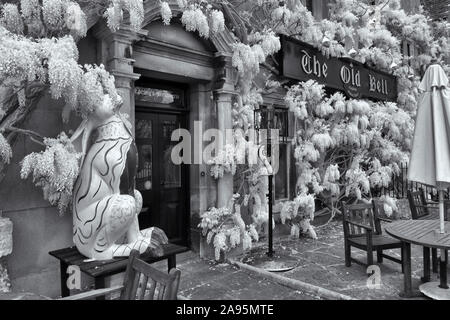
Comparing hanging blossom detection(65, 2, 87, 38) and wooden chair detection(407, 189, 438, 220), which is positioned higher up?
hanging blossom detection(65, 2, 87, 38)

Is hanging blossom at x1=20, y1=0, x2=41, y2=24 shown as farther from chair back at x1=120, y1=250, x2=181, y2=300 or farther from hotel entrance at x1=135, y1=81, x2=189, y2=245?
chair back at x1=120, y1=250, x2=181, y2=300

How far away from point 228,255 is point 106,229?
8.81 ft

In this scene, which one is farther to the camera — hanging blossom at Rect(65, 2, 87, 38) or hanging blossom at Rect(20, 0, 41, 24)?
hanging blossom at Rect(65, 2, 87, 38)

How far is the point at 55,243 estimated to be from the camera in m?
4.49

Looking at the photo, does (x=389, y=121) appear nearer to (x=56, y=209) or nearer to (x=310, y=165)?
(x=310, y=165)

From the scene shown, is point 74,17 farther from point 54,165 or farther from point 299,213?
point 299,213

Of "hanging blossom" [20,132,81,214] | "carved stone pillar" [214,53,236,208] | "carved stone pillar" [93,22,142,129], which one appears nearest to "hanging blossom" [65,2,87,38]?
"carved stone pillar" [93,22,142,129]

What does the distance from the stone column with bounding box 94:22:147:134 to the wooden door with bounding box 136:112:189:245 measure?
0.93 metres

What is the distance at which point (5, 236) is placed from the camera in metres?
3.75

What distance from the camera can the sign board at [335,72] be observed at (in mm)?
7555

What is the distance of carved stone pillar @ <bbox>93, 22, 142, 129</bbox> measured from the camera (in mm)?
4625

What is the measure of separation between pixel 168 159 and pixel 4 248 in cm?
292

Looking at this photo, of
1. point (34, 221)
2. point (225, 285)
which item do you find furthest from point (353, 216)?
point (34, 221)

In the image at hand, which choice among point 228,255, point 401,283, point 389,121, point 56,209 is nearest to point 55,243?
point 56,209
